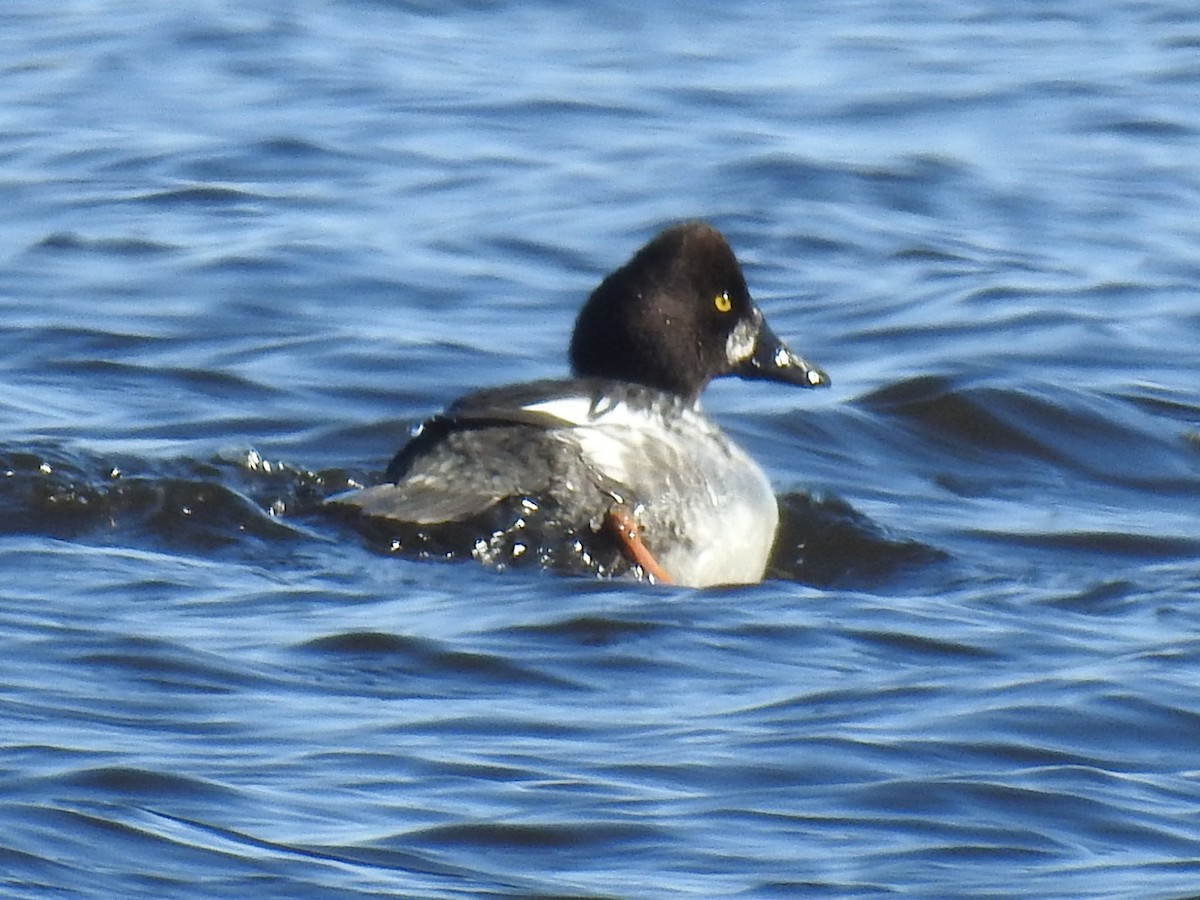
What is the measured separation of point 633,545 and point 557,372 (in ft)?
9.71

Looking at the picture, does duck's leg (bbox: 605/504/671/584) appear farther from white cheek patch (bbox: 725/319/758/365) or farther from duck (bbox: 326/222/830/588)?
white cheek patch (bbox: 725/319/758/365)

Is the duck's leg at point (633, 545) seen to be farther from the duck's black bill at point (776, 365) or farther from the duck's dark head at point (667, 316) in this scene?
the duck's black bill at point (776, 365)

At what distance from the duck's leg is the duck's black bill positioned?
1561 millimetres

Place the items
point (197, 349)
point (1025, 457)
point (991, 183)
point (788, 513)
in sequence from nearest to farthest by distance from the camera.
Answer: point (788, 513) < point (1025, 457) < point (197, 349) < point (991, 183)

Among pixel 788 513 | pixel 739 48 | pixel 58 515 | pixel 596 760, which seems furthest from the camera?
pixel 739 48

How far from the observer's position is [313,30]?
57.1 feet

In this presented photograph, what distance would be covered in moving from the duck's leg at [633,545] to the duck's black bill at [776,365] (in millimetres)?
1561

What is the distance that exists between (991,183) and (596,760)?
8.54 m

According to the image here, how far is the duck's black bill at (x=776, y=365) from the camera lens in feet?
31.1

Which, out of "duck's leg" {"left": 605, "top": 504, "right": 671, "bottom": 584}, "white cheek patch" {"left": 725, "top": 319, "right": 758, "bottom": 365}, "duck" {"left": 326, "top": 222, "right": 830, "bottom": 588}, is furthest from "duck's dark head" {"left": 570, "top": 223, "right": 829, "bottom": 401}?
"duck's leg" {"left": 605, "top": 504, "right": 671, "bottom": 584}

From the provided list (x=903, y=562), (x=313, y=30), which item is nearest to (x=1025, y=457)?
(x=903, y=562)

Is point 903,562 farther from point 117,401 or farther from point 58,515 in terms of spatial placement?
point 117,401

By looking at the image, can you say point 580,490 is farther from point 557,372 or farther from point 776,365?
point 557,372

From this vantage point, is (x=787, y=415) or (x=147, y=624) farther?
(x=787, y=415)
